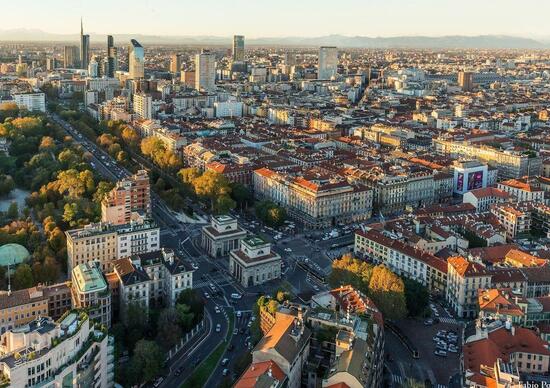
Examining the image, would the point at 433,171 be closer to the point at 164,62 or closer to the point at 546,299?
the point at 546,299

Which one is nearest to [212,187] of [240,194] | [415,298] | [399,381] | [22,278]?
[240,194]

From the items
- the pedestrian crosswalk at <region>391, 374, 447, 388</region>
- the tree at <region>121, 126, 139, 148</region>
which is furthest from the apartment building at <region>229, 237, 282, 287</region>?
the tree at <region>121, 126, 139, 148</region>

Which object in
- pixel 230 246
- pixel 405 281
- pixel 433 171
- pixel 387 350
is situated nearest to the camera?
pixel 387 350

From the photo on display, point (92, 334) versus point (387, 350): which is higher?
point (92, 334)

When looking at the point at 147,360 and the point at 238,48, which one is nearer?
the point at 147,360

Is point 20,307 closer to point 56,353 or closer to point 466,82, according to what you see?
point 56,353

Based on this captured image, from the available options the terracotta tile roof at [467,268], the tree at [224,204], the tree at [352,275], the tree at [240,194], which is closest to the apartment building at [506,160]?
the tree at [240,194]

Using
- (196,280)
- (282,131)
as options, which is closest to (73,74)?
(282,131)
